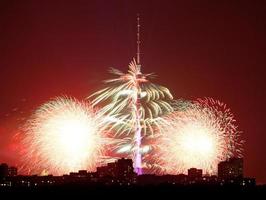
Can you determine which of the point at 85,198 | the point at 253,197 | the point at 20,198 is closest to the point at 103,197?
the point at 85,198

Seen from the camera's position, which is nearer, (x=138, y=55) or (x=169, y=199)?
(x=138, y=55)

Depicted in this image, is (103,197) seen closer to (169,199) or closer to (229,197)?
(169,199)

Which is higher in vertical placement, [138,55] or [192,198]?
[138,55]

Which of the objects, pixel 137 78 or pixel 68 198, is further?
pixel 68 198

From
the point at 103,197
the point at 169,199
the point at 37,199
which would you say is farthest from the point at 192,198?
the point at 37,199

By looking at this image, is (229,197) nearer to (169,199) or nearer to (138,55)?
(169,199)

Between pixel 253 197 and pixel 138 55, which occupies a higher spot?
pixel 138 55

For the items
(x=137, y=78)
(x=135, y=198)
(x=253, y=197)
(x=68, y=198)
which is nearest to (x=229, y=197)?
(x=253, y=197)
